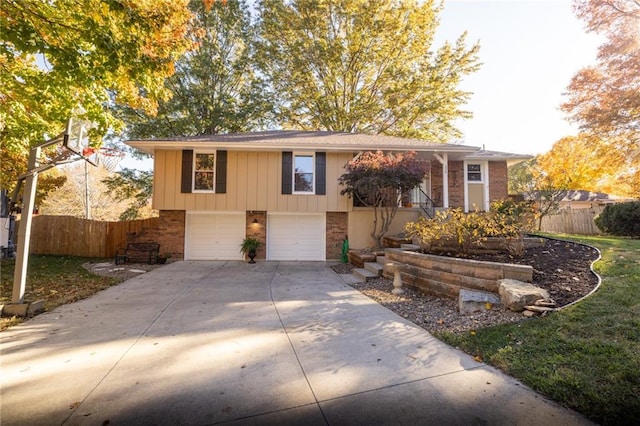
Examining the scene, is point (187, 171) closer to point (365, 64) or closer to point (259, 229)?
point (259, 229)

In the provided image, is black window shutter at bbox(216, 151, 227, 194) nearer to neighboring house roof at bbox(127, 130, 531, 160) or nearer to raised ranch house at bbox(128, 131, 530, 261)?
raised ranch house at bbox(128, 131, 530, 261)

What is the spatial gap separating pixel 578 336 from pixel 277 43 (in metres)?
18.7

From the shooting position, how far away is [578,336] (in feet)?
9.98

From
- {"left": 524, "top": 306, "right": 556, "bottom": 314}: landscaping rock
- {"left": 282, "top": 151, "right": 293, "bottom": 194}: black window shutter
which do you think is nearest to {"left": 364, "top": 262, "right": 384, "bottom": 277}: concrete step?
{"left": 524, "top": 306, "right": 556, "bottom": 314}: landscaping rock

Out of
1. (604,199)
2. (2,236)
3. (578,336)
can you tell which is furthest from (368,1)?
(604,199)

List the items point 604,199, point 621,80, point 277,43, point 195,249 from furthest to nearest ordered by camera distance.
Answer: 1. point 604,199
2. point 277,43
3. point 621,80
4. point 195,249

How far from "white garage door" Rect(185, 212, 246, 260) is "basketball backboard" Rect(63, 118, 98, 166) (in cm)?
618

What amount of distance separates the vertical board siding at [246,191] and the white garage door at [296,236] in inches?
20.8

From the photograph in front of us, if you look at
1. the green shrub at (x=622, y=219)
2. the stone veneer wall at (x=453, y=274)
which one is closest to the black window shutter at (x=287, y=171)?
the stone veneer wall at (x=453, y=274)

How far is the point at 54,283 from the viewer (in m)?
6.63

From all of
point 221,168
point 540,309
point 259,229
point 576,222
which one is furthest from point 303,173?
point 576,222

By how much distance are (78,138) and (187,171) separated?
20.6 feet

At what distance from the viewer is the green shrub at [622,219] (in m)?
9.80

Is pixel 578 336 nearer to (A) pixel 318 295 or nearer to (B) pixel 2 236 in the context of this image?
(A) pixel 318 295
